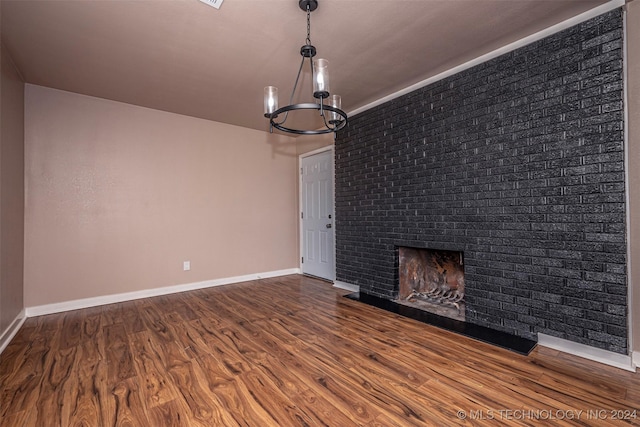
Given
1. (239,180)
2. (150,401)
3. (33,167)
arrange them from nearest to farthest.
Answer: (150,401)
(33,167)
(239,180)

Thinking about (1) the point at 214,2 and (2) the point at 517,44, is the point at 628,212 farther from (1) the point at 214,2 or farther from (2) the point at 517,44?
(1) the point at 214,2

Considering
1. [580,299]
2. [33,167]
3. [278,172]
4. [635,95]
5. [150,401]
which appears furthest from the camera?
[278,172]

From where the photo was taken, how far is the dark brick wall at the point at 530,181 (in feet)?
6.57

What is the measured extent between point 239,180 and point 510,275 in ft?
12.5

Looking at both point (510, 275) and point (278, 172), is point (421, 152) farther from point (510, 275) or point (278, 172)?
point (278, 172)

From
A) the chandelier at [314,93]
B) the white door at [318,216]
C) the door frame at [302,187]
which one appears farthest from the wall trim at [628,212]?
the white door at [318,216]

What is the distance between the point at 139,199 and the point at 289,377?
3177mm

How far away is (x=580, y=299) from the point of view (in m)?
2.10

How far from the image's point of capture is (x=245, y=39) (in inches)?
92.8

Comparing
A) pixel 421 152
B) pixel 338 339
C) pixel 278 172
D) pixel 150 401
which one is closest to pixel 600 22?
pixel 421 152

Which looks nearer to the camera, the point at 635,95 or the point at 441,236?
the point at 635,95

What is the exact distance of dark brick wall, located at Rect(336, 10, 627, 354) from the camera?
2002 mm

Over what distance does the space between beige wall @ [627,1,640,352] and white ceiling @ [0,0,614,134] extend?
0.31 meters

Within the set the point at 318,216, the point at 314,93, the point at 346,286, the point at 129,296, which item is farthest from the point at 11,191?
the point at 346,286
